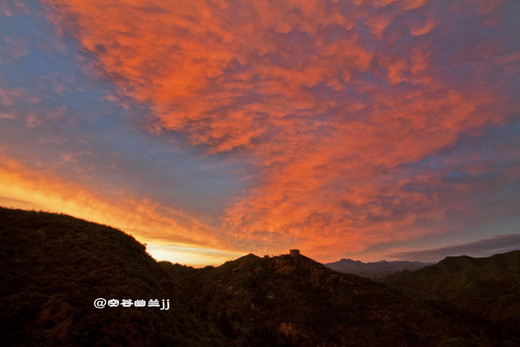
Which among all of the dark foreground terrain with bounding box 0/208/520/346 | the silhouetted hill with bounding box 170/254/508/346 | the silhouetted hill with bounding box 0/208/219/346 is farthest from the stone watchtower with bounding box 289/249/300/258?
the silhouetted hill with bounding box 0/208/219/346

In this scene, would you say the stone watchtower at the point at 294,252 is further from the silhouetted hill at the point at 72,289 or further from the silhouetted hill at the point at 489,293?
the silhouetted hill at the point at 72,289

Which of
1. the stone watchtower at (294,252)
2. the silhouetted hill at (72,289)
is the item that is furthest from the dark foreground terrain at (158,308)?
the stone watchtower at (294,252)

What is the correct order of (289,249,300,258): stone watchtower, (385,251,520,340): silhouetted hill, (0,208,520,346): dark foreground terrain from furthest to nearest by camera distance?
1. (289,249,300,258): stone watchtower
2. (385,251,520,340): silhouetted hill
3. (0,208,520,346): dark foreground terrain

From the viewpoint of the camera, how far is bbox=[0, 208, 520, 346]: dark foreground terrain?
16.5m

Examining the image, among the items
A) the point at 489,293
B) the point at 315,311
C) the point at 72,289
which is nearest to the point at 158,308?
the point at 72,289

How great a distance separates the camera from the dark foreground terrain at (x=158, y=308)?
1652 centimetres

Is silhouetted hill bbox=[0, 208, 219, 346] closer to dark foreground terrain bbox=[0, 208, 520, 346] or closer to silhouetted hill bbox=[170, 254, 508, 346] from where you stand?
dark foreground terrain bbox=[0, 208, 520, 346]

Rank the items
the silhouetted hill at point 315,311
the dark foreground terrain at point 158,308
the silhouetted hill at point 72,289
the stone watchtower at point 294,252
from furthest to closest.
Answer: the stone watchtower at point 294,252
the silhouetted hill at point 315,311
the dark foreground terrain at point 158,308
the silhouetted hill at point 72,289

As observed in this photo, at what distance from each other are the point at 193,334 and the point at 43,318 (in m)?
13.2

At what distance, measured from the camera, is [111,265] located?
1014 inches

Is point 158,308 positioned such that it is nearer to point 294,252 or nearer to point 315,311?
point 315,311

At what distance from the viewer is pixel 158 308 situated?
23672mm

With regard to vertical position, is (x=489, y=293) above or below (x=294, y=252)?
below

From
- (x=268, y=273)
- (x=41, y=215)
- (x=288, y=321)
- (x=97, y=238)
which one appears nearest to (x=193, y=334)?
(x=97, y=238)
